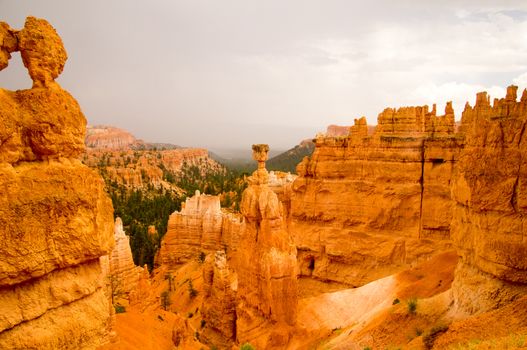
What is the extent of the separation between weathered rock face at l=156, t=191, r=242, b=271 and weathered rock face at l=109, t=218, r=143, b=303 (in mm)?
8769

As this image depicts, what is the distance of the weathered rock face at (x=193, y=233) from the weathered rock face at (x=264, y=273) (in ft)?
45.7

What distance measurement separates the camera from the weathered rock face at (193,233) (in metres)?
29.0

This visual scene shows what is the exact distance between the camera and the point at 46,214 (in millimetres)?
4805

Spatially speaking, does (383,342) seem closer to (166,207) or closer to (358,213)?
(358,213)

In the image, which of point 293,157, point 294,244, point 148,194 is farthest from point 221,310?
point 293,157

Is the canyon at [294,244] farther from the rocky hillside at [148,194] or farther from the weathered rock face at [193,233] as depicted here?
the rocky hillside at [148,194]

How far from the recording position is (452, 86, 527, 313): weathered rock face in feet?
25.7

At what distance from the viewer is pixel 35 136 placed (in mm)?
4859

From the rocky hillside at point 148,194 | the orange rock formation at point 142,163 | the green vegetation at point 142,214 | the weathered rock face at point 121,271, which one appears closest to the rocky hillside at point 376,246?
the weathered rock face at point 121,271

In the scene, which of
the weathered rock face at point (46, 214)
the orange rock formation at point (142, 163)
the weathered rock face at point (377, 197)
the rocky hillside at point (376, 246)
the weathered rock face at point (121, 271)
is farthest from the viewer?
the orange rock formation at point (142, 163)

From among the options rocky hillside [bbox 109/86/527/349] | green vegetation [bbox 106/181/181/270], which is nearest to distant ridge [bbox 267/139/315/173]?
green vegetation [bbox 106/181/181/270]

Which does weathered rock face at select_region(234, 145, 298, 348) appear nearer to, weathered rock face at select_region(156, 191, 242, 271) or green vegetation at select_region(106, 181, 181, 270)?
weathered rock face at select_region(156, 191, 242, 271)

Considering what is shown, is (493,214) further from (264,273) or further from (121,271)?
(121,271)

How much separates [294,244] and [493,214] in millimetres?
7648
